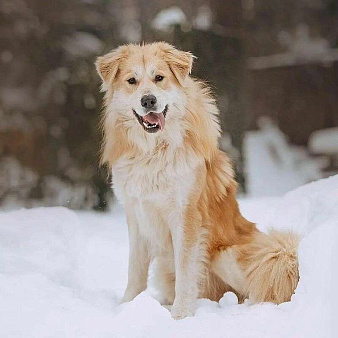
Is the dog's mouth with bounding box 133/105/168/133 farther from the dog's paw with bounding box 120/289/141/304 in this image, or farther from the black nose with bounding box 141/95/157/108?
the dog's paw with bounding box 120/289/141/304

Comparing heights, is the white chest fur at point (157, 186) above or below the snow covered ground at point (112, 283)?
above

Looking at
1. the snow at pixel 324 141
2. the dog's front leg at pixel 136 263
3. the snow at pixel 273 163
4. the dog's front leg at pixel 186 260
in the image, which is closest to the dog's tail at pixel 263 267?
the dog's front leg at pixel 186 260

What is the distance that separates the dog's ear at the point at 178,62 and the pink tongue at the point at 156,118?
0.20m

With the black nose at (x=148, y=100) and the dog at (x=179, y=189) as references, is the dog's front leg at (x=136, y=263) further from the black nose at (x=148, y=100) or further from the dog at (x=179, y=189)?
the black nose at (x=148, y=100)

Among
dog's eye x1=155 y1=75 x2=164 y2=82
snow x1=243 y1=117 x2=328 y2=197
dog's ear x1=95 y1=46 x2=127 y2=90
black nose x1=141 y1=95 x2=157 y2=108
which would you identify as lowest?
snow x1=243 y1=117 x2=328 y2=197

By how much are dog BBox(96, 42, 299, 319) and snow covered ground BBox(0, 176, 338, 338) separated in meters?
0.15

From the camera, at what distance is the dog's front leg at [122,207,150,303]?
2.91 m

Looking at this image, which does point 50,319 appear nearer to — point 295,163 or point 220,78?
point 220,78

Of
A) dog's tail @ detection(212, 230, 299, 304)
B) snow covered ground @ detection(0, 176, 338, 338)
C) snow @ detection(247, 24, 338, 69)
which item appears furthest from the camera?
snow @ detection(247, 24, 338, 69)

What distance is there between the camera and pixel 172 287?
9.72 ft

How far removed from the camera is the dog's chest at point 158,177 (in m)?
2.68

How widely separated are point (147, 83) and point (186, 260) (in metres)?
Result: 0.85

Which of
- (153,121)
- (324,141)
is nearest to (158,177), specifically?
(153,121)

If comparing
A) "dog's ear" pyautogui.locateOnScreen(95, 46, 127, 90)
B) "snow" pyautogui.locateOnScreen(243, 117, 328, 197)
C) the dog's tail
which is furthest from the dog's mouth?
"snow" pyautogui.locateOnScreen(243, 117, 328, 197)
